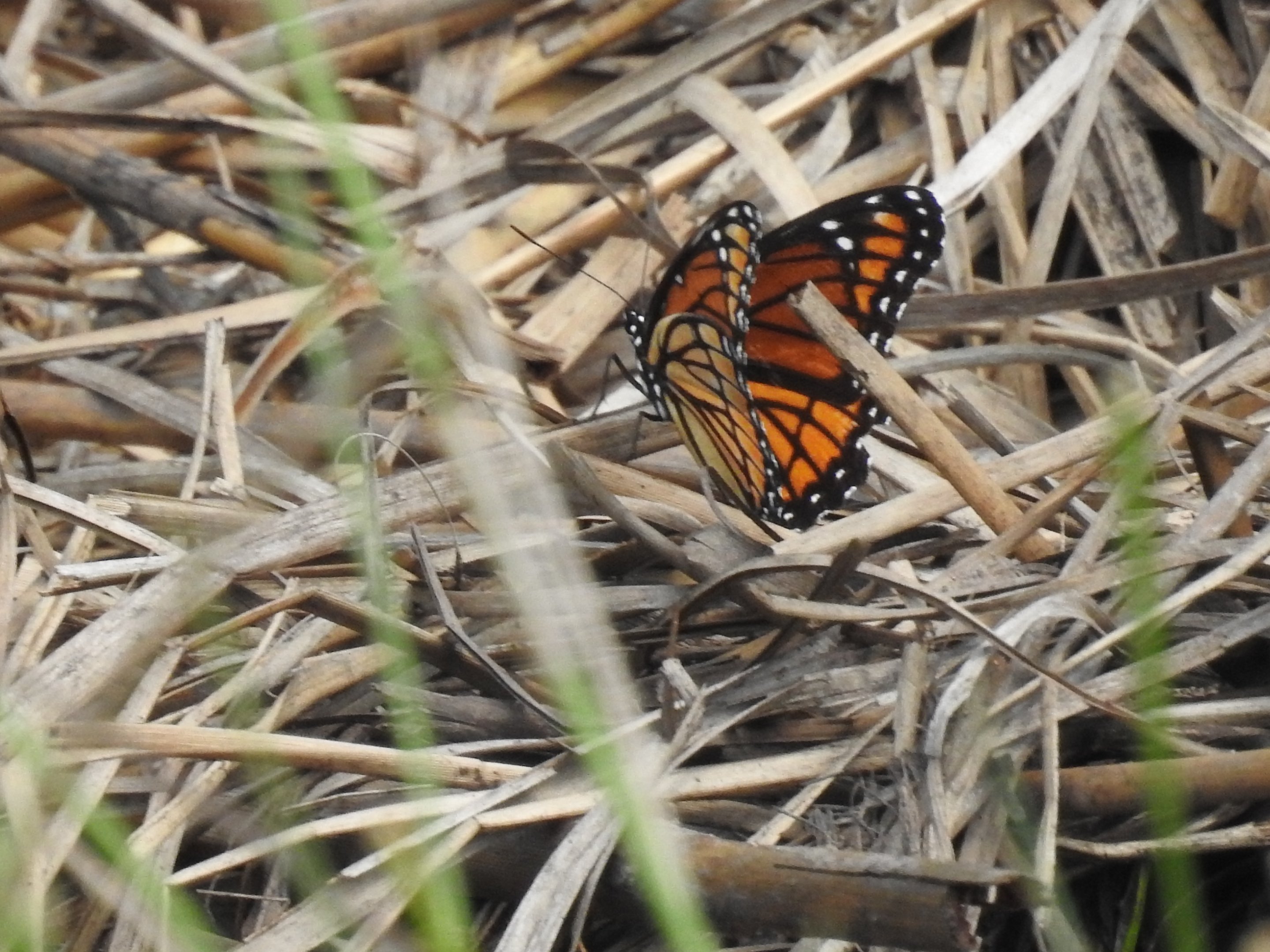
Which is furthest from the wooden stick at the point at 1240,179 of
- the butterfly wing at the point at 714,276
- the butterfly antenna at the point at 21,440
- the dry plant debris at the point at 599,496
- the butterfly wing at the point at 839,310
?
the butterfly antenna at the point at 21,440

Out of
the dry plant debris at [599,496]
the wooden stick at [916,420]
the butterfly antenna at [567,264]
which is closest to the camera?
the dry plant debris at [599,496]

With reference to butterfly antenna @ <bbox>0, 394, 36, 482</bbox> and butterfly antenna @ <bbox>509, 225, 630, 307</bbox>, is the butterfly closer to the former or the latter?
butterfly antenna @ <bbox>509, 225, 630, 307</bbox>

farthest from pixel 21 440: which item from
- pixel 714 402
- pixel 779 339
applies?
pixel 779 339

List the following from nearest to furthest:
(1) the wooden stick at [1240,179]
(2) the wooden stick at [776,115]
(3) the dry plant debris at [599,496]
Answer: (3) the dry plant debris at [599,496] → (1) the wooden stick at [1240,179] → (2) the wooden stick at [776,115]

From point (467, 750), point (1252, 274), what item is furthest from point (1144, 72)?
point (467, 750)

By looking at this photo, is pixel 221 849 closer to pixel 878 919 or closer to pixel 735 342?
pixel 878 919

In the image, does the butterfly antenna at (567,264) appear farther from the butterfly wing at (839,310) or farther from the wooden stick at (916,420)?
the wooden stick at (916,420)

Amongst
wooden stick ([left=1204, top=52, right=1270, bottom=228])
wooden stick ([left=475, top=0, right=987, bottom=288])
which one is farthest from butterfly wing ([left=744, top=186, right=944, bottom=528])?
wooden stick ([left=1204, top=52, right=1270, bottom=228])

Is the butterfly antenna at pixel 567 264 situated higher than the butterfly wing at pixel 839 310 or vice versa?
the butterfly antenna at pixel 567 264
